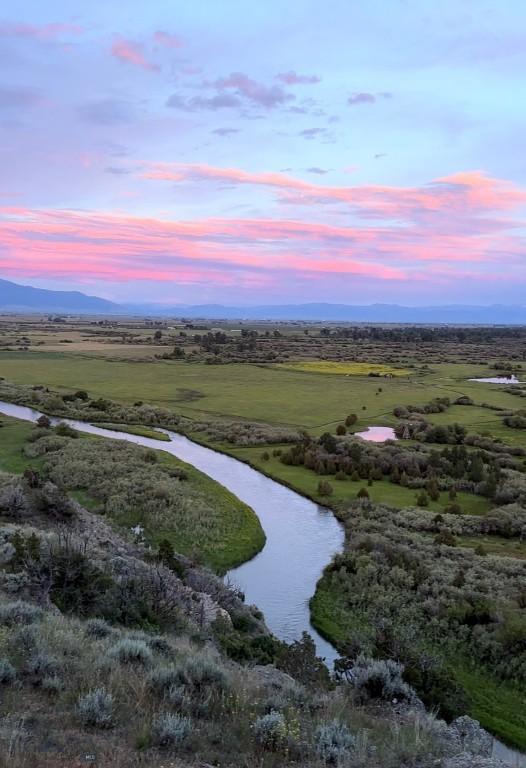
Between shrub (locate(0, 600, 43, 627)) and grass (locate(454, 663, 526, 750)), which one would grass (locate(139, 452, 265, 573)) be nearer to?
grass (locate(454, 663, 526, 750))

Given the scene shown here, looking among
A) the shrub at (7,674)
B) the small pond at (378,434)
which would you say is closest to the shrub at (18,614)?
the shrub at (7,674)

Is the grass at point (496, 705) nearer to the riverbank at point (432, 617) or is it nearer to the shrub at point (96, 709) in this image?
the riverbank at point (432, 617)

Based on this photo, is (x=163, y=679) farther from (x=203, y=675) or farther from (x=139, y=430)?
(x=139, y=430)

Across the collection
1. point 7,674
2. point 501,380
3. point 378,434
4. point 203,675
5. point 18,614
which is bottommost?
point 378,434

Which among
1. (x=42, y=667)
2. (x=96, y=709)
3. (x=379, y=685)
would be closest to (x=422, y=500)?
(x=379, y=685)

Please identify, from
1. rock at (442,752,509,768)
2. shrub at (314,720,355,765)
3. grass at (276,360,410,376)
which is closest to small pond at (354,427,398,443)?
rock at (442,752,509,768)

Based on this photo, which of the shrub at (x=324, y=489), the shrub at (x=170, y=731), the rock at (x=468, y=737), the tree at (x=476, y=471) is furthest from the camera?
the tree at (x=476, y=471)
